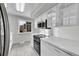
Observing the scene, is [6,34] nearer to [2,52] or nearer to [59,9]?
[2,52]

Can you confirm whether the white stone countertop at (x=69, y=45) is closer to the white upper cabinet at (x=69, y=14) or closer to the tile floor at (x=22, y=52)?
the white upper cabinet at (x=69, y=14)

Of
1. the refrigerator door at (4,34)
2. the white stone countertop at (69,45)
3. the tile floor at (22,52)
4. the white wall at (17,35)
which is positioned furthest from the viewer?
the white wall at (17,35)

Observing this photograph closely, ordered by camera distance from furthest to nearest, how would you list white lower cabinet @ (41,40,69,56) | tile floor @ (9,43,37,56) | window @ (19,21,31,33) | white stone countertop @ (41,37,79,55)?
window @ (19,21,31,33)
tile floor @ (9,43,37,56)
white lower cabinet @ (41,40,69,56)
white stone countertop @ (41,37,79,55)

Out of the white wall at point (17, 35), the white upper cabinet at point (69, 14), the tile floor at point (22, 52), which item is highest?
the white upper cabinet at point (69, 14)

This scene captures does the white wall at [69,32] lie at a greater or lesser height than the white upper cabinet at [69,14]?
lesser

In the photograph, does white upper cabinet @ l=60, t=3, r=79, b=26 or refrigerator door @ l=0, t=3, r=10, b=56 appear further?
white upper cabinet @ l=60, t=3, r=79, b=26

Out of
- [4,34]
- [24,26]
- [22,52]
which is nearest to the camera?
[4,34]

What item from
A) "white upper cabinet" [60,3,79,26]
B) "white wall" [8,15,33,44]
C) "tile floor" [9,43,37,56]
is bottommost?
"tile floor" [9,43,37,56]

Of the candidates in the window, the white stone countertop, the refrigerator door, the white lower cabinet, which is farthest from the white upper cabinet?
the window

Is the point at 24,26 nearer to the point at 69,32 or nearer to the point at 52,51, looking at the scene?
the point at 69,32

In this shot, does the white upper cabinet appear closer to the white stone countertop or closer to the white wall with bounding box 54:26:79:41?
the white wall with bounding box 54:26:79:41

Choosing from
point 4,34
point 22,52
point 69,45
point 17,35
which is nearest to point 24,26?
point 17,35

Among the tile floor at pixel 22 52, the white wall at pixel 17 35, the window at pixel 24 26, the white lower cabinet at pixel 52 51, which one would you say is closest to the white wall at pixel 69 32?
the white lower cabinet at pixel 52 51

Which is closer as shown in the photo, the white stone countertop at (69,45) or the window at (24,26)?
the white stone countertop at (69,45)
